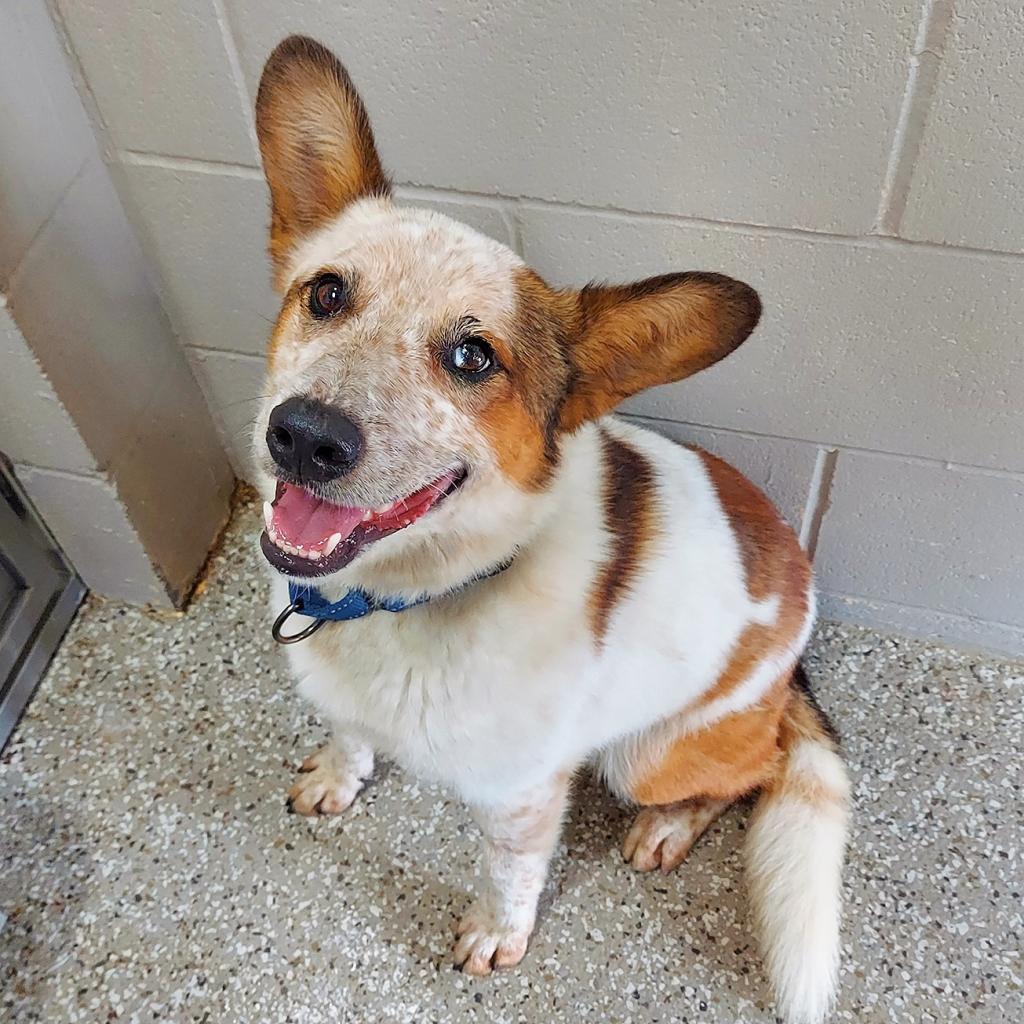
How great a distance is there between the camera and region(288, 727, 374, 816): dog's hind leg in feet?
5.07

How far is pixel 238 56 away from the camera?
1.26 meters

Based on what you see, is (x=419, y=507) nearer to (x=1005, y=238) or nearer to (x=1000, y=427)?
(x=1005, y=238)

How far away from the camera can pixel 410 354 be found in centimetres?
95


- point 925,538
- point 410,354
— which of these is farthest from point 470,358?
point 925,538

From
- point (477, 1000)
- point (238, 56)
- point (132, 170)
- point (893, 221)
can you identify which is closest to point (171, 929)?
point (477, 1000)

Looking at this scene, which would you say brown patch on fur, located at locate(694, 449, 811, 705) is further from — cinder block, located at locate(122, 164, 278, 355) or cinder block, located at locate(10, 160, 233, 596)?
cinder block, located at locate(10, 160, 233, 596)

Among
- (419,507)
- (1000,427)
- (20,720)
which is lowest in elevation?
(20,720)

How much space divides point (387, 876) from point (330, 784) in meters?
0.17

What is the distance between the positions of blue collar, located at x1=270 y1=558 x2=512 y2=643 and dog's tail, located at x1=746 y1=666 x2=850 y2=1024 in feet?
2.08

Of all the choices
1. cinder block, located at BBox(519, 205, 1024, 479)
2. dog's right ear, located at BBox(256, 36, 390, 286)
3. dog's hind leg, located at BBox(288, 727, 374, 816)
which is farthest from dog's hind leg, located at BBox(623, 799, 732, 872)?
dog's right ear, located at BBox(256, 36, 390, 286)

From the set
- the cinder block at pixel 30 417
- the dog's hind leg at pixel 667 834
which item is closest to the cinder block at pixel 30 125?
the cinder block at pixel 30 417

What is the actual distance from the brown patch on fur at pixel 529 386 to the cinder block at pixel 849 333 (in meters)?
0.32

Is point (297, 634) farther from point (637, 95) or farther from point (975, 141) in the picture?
point (975, 141)

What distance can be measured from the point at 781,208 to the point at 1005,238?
0.26m
